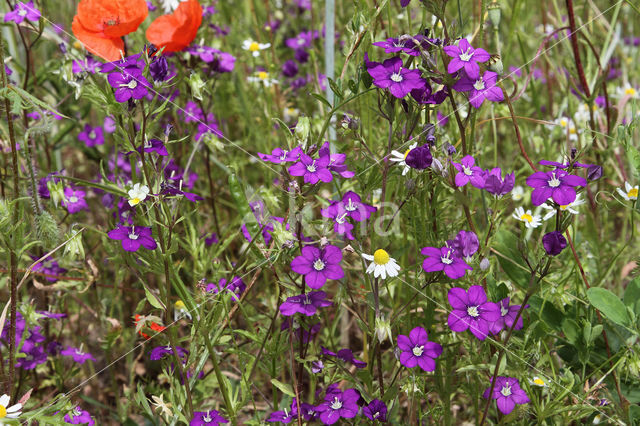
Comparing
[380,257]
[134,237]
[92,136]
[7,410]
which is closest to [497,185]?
[380,257]

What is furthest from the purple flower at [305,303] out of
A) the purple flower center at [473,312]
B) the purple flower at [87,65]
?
the purple flower at [87,65]

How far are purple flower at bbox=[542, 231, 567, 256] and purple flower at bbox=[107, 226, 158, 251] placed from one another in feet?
2.65

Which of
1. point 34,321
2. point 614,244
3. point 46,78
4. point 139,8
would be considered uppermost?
point 139,8

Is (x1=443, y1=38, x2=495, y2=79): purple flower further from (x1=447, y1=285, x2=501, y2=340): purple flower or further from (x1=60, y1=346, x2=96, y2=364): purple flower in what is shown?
(x1=60, y1=346, x2=96, y2=364): purple flower

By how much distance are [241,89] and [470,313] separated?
164cm

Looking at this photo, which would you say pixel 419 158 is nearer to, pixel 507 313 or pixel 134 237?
pixel 507 313

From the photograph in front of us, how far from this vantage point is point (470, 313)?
1387mm

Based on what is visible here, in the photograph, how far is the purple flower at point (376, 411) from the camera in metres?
1.47

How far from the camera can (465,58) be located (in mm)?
1390

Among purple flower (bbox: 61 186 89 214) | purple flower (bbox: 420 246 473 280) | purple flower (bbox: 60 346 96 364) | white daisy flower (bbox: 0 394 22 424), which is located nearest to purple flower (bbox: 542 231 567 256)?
purple flower (bbox: 420 246 473 280)

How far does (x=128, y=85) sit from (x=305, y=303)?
58cm

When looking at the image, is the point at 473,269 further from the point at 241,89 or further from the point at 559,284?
the point at 241,89

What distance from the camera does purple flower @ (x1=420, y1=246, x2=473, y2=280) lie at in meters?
1.36

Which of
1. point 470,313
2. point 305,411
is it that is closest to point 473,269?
point 470,313
